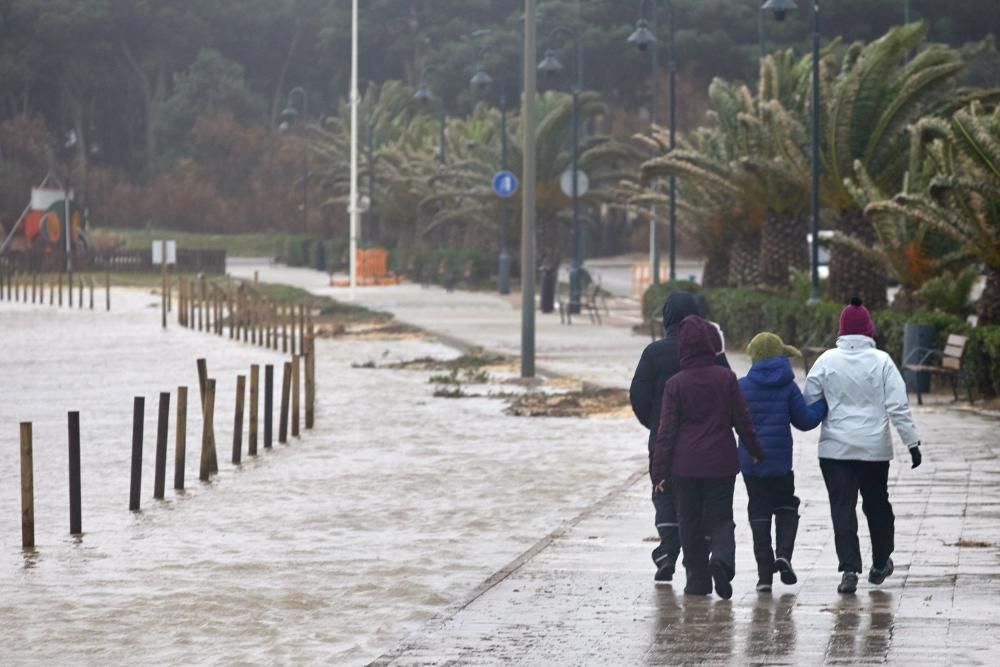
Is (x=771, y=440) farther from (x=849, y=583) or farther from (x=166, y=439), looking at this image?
(x=166, y=439)

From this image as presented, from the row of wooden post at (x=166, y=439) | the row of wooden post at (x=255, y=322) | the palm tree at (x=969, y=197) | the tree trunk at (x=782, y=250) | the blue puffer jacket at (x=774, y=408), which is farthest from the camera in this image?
the row of wooden post at (x=255, y=322)

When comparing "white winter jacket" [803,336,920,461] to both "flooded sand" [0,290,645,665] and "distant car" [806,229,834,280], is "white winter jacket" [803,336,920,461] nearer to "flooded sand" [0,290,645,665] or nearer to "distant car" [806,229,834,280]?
"flooded sand" [0,290,645,665]

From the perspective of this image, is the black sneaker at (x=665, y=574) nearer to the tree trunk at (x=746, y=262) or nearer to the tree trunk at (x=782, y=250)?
the tree trunk at (x=782, y=250)

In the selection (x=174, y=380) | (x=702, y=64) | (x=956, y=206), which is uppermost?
(x=702, y=64)

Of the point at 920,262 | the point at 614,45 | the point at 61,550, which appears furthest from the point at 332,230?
the point at 61,550

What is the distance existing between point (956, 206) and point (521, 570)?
526 inches

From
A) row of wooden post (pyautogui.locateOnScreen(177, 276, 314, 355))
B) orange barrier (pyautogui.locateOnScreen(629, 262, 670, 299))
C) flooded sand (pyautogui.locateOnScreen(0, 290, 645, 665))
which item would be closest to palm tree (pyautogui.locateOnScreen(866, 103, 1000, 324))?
flooded sand (pyautogui.locateOnScreen(0, 290, 645, 665))

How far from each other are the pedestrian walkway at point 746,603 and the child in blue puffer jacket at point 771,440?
0.23 meters

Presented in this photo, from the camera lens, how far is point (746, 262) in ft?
118

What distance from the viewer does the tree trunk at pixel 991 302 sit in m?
24.0

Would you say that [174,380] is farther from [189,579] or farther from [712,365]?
[712,365]

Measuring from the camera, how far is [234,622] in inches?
420

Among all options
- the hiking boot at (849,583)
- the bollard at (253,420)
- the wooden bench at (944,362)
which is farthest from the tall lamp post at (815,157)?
the hiking boot at (849,583)

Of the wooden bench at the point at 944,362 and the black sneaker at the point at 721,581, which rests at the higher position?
the wooden bench at the point at 944,362
